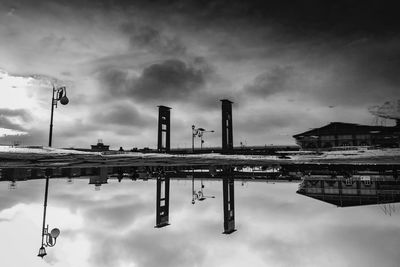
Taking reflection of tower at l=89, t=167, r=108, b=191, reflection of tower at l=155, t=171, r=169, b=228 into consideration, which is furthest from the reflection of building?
reflection of tower at l=89, t=167, r=108, b=191

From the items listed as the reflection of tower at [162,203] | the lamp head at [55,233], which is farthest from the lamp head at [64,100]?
the lamp head at [55,233]

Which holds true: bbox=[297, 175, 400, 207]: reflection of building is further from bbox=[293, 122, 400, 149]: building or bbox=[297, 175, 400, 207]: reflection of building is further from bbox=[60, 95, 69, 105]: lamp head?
bbox=[293, 122, 400, 149]: building

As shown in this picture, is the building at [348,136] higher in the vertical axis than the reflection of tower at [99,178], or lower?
higher

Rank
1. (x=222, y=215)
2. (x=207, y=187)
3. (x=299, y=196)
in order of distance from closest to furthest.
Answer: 1. (x=222, y=215)
2. (x=299, y=196)
3. (x=207, y=187)

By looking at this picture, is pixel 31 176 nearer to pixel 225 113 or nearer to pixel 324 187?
pixel 324 187

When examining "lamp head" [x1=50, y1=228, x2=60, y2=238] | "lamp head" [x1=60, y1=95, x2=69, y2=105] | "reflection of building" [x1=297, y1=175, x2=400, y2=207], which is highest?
"lamp head" [x1=60, y1=95, x2=69, y2=105]

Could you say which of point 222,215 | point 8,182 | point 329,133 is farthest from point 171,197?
point 329,133

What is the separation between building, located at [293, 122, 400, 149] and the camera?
55.2 m

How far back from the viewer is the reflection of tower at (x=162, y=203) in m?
4.96

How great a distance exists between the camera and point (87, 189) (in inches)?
299

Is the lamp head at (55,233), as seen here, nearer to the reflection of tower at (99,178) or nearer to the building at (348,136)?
the reflection of tower at (99,178)

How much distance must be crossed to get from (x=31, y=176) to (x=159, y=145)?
32922 mm

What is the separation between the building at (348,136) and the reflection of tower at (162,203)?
56.3m

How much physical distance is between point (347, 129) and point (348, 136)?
1.54 m
